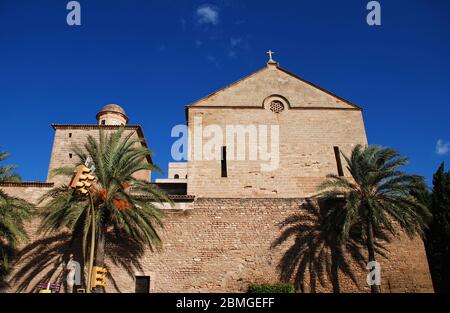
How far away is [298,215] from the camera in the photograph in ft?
60.1

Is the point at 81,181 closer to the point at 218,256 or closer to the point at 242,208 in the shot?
the point at 218,256

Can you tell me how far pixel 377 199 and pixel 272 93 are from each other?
31.7 feet

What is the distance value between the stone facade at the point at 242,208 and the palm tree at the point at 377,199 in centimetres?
227

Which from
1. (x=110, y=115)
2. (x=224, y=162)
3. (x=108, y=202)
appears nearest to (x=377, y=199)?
(x=224, y=162)

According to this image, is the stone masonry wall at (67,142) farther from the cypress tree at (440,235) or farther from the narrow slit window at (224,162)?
the cypress tree at (440,235)

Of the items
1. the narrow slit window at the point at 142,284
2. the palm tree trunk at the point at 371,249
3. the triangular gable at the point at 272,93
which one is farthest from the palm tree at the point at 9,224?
the palm tree trunk at the point at 371,249

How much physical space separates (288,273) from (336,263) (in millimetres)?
2214

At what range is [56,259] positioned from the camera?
16.6 metres

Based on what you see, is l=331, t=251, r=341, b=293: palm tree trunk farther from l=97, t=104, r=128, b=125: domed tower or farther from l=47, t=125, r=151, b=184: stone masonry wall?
l=97, t=104, r=128, b=125: domed tower

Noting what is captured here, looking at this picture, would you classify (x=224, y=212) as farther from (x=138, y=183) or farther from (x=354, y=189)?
(x=354, y=189)

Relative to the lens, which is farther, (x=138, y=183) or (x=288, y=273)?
(x=288, y=273)
